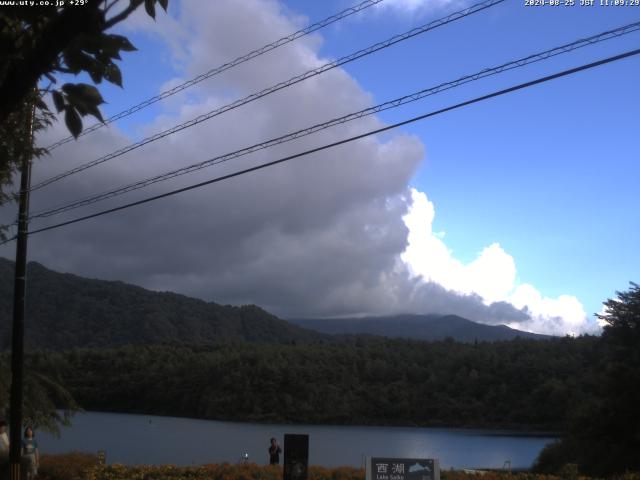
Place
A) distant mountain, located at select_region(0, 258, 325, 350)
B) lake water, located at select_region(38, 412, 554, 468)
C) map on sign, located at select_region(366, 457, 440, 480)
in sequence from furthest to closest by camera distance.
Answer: distant mountain, located at select_region(0, 258, 325, 350), lake water, located at select_region(38, 412, 554, 468), map on sign, located at select_region(366, 457, 440, 480)

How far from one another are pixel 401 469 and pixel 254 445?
1350 inches

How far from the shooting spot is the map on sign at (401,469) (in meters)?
11.7

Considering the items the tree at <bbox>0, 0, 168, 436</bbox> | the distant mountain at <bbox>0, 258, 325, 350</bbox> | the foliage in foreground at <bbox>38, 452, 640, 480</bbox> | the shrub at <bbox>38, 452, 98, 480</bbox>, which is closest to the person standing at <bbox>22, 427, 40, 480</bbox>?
the foliage in foreground at <bbox>38, 452, 640, 480</bbox>

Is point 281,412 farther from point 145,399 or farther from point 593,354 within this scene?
point 593,354

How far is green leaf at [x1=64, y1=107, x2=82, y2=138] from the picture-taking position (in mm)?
3805

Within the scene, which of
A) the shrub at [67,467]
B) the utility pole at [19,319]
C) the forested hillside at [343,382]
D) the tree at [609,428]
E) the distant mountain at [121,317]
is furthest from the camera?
the distant mountain at [121,317]

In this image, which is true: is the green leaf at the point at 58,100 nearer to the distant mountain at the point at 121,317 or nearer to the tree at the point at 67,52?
the tree at the point at 67,52

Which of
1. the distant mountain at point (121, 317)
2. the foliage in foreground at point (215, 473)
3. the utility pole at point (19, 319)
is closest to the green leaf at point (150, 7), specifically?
the utility pole at point (19, 319)

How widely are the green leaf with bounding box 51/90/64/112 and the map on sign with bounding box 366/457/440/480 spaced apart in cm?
918

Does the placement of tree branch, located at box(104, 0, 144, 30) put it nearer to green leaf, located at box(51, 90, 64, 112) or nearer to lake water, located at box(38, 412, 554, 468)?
green leaf, located at box(51, 90, 64, 112)

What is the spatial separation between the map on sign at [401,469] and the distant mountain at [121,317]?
102187 millimetres

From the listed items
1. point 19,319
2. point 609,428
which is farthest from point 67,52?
point 609,428

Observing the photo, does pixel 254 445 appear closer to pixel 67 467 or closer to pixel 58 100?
pixel 67 467

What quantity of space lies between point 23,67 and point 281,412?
70777mm
